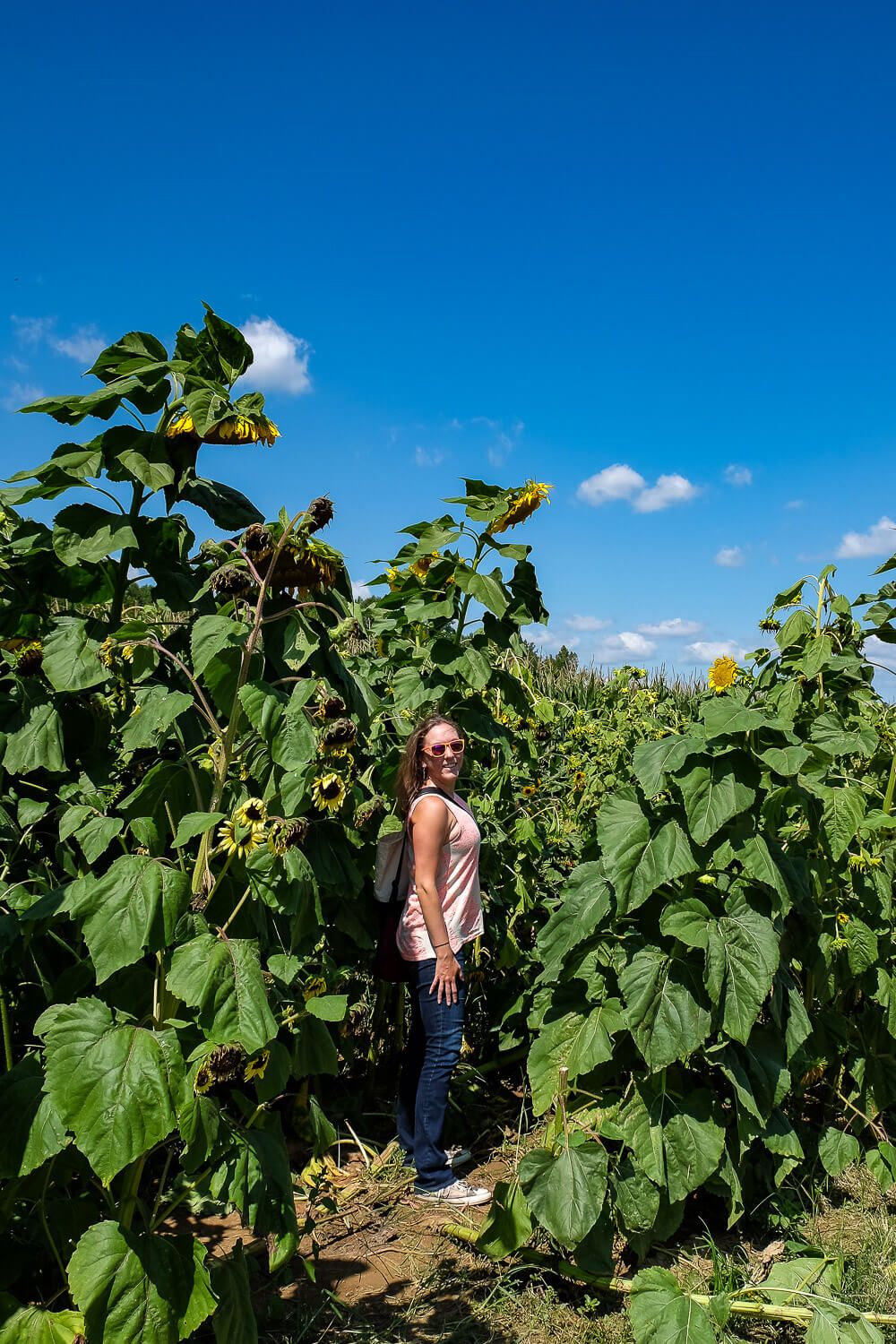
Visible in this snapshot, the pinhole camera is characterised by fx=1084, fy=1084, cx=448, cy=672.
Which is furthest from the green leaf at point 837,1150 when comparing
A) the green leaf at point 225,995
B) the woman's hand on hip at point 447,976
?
the green leaf at point 225,995

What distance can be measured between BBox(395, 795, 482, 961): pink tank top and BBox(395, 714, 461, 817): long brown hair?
0.20ft

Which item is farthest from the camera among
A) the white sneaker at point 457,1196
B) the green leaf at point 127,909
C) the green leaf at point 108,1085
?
the white sneaker at point 457,1196

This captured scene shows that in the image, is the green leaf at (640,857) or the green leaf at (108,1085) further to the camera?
the green leaf at (640,857)

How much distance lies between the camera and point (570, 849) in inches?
192

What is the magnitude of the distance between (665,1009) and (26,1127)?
65.2 inches

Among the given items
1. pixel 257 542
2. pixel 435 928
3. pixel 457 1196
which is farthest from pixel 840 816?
pixel 257 542

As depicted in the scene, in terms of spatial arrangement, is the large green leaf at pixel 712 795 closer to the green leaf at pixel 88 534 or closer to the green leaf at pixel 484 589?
the green leaf at pixel 484 589

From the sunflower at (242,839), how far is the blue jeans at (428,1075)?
1873mm

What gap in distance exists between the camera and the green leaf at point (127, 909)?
2.02m

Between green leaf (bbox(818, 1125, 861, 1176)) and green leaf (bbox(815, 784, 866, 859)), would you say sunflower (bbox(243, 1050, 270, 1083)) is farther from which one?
green leaf (bbox(818, 1125, 861, 1176))

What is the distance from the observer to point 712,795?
301cm

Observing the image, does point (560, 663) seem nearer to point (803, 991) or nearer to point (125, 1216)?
point (803, 991)

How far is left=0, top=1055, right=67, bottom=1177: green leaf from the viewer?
2074mm

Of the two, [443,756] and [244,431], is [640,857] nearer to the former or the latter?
[443,756]
